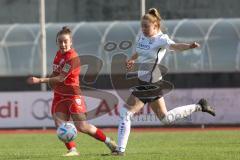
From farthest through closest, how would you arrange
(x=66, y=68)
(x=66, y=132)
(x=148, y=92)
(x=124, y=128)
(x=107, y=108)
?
(x=107, y=108) → (x=66, y=68) → (x=66, y=132) → (x=148, y=92) → (x=124, y=128)

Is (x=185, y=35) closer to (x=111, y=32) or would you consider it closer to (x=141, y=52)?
(x=111, y=32)

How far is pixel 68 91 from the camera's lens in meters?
14.4

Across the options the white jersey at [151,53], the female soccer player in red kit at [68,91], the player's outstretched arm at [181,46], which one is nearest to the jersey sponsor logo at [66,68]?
the female soccer player in red kit at [68,91]

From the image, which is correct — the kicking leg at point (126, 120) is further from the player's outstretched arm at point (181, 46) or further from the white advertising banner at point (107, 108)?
the white advertising banner at point (107, 108)

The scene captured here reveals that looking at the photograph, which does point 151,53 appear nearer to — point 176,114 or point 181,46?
point 181,46

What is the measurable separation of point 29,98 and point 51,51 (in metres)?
6.83

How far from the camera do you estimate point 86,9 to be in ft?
157

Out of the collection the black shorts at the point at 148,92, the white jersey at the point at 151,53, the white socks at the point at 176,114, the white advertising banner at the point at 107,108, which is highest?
the white jersey at the point at 151,53

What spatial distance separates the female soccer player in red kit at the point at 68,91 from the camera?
14.1 metres

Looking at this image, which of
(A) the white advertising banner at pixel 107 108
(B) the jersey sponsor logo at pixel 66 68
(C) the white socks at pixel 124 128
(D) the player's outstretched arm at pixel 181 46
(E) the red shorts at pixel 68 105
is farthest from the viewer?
(A) the white advertising banner at pixel 107 108

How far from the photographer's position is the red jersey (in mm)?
14125

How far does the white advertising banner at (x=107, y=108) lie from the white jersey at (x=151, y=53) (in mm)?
13948

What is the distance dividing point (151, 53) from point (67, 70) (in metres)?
1.52

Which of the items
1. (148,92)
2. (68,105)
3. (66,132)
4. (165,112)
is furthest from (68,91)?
(165,112)
